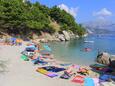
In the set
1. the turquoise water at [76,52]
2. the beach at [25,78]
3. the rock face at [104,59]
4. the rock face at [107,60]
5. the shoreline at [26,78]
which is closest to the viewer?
the beach at [25,78]

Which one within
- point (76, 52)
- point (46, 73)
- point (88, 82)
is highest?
point (76, 52)

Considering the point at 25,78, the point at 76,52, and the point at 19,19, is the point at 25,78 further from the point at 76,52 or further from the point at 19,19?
the point at 19,19

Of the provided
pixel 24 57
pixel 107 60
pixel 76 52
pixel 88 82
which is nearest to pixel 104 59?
pixel 107 60

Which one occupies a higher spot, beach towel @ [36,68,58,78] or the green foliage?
the green foliage

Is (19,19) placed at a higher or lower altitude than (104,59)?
higher

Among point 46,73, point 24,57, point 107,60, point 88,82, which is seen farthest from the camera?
point 107,60

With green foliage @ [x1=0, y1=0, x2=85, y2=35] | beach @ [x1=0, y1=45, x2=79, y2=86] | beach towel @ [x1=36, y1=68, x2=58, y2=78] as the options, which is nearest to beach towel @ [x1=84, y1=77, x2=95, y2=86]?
beach @ [x1=0, y1=45, x2=79, y2=86]

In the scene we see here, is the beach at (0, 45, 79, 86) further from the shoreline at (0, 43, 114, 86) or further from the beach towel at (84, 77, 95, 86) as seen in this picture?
the beach towel at (84, 77, 95, 86)

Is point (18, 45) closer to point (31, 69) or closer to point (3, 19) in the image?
point (3, 19)

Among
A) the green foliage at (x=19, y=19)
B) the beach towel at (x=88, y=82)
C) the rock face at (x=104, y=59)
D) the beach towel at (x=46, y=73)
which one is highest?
the green foliage at (x=19, y=19)

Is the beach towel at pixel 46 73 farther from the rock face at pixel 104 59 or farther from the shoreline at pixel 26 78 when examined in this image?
the rock face at pixel 104 59

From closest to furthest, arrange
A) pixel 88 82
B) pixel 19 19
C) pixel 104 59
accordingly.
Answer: pixel 88 82 < pixel 104 59 < pixel 19 19

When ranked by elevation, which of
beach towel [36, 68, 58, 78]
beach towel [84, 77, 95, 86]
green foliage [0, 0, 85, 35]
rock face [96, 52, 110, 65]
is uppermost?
green foliage [0, 0, 85, 35]

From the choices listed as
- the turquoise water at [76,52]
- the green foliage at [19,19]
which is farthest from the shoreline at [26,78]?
the green foliage at [19,19]
